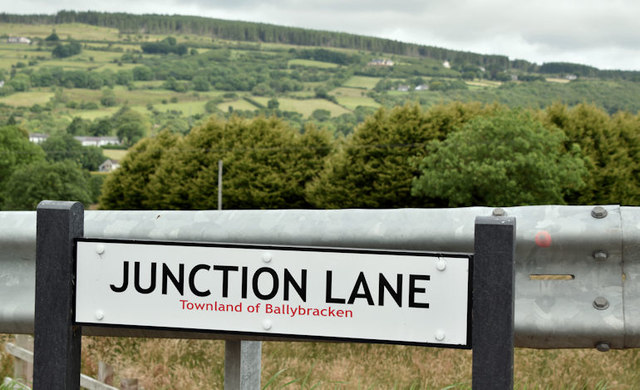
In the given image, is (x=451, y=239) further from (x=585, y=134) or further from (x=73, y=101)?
(x=73, y=101)

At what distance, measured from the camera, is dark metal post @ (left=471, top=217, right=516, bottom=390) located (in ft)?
6.73

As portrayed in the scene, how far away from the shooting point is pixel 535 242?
2.70 m

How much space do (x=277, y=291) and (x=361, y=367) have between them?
1502mm

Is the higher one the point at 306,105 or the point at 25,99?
the point at 25,99

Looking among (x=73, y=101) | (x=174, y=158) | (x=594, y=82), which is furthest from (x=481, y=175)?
(x=73, y=101)

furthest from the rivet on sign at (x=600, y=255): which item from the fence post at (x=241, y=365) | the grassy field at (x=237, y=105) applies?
the grassy field at (x=237, y=105)

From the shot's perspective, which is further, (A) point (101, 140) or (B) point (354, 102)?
(B) point (354, 102)

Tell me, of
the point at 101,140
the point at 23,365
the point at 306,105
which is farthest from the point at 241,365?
the point at 306,105

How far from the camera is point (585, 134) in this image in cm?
5000

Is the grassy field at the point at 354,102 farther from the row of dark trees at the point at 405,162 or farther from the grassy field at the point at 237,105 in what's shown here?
the row of dark trees at the point at 405,162

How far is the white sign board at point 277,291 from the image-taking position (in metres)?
2.16

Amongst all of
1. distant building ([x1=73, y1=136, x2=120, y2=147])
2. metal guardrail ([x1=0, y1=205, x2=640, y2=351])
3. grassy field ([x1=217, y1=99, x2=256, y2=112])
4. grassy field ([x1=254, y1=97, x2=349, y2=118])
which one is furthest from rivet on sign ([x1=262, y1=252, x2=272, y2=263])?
grassy field ([x1=217, y1=99, x2=256, y2=112])

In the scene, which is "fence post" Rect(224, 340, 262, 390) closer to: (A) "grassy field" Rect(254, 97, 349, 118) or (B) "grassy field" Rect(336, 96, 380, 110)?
(A) "grassy field" Rect(254, 97, 349, 118)

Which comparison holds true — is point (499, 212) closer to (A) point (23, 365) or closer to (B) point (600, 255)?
(B) point (600, 255)
